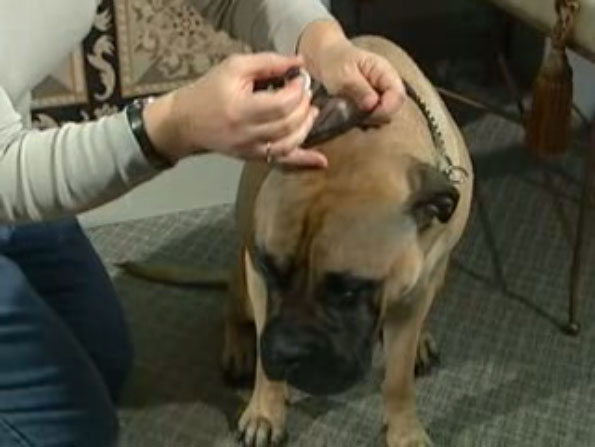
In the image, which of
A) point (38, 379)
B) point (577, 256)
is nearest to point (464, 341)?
point (577, 256)

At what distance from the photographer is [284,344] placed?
122cm

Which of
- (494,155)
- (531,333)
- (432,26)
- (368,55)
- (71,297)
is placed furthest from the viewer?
(432,26)

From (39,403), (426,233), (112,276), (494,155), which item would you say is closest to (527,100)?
(494,155)

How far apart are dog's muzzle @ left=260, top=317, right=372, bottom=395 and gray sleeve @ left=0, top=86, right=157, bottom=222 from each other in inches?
10.6

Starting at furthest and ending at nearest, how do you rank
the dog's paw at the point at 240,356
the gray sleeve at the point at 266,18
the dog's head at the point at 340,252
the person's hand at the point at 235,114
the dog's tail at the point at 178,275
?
1. the dog's tail at the point at 178,275
2. the dog's paw at the point at 240,356
3. the gray sleeve at the point at 266,18
4. the dog's head at the point at 340,252
5. the person's hand at the point at 235,114

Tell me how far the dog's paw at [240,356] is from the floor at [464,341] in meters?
0.02

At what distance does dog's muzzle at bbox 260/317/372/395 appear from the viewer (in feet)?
3.97

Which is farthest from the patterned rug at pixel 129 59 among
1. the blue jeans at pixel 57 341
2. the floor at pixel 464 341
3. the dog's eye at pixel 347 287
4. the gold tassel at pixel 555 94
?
the dog's eye at pixel 347 287

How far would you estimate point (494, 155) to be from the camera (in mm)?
2074

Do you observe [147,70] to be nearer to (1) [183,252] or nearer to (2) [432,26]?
(1) [183,252]

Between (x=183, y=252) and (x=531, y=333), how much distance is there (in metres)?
0.56

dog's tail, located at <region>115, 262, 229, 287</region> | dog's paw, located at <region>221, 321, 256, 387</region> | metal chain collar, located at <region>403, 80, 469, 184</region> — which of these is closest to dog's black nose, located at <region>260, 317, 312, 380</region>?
metal chain collar, located at <region>403, 80, 469, 184</region>

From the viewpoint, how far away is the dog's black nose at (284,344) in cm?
121

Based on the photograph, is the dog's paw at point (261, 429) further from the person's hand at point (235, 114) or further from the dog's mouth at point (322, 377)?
the person's hand at point (235, 114)
